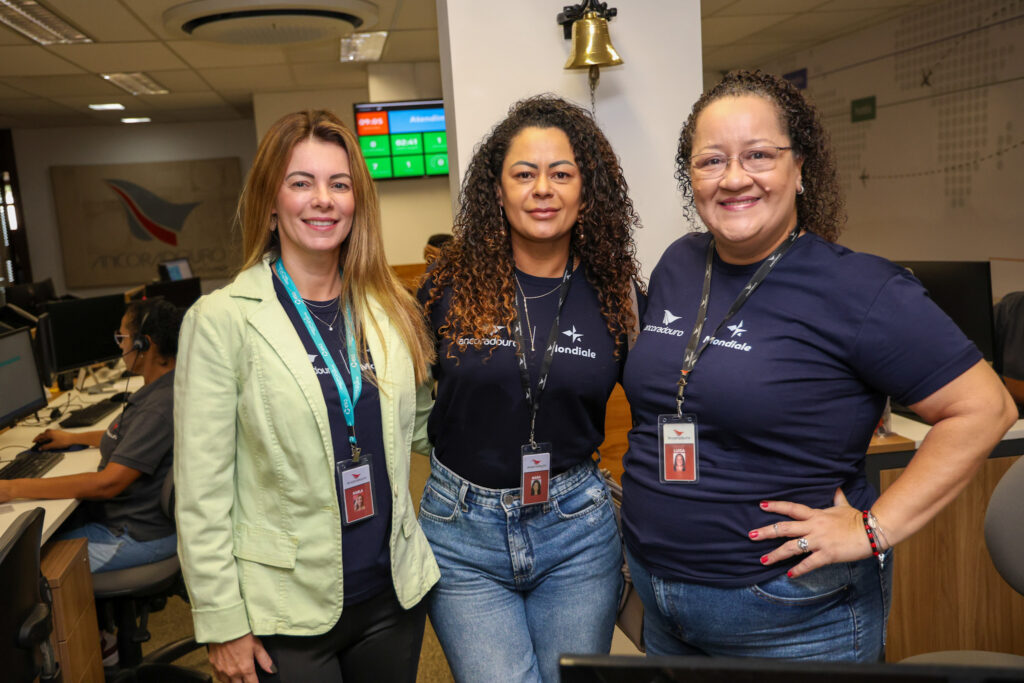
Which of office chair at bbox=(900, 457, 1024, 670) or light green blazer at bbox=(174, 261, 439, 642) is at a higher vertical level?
light green blazer at bbox=(174, 261, 439, 642)

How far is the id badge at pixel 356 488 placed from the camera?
1405 mm

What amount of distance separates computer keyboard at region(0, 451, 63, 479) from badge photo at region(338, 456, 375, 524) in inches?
78.4

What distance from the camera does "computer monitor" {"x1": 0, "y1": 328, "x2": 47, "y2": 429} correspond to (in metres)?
3.17

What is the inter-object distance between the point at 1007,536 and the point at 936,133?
4966mm

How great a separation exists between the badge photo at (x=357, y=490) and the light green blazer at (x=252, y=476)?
2 cm

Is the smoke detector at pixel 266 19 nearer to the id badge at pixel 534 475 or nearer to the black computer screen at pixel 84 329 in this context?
the black computer screen at pixel 84 329

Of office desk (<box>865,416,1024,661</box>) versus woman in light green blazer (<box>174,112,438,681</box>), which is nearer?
woman in light green blazer (<box>174,112,438,681</box>)

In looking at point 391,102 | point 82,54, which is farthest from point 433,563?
point 82,54

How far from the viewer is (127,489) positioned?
2588mm

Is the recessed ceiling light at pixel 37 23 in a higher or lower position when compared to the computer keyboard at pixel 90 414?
higher

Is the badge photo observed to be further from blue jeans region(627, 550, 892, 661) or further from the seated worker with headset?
A: the seated worker with headset

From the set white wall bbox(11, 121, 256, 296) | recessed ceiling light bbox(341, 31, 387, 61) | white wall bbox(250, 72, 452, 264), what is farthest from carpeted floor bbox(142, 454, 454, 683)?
white wall bbox(11, 121, 256, 296)

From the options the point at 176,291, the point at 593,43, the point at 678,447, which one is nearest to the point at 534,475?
the point at 678,447

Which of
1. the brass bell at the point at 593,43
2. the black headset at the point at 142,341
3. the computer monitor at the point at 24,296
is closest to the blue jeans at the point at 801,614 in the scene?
the brass bell at the point at 593,43
